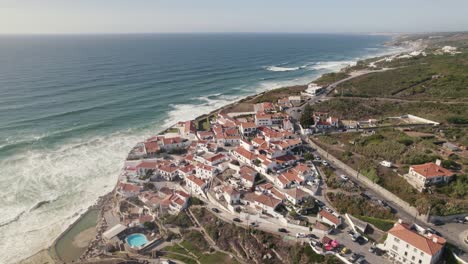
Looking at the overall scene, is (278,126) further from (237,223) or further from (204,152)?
(237,223)

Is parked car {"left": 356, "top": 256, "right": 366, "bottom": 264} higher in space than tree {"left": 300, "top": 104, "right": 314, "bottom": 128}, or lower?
lower

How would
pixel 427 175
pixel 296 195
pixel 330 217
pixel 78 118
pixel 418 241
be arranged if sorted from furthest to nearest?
pixel 78 118 < pixel 296 195 < pixel 427 175 < pixel 330 217 < pixel 418 241

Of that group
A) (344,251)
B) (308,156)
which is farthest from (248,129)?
(344,251)

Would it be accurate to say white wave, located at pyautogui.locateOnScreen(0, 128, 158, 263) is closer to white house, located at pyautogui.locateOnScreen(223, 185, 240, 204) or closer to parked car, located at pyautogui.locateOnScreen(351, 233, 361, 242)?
white house, located at pyautogui.locateOnScreen(223, 185, 240, 204)

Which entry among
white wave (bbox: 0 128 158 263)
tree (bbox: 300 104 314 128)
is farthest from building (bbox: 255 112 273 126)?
white wave (bbox: 0 128 158 263)

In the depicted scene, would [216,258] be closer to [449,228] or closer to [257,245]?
[257,245]

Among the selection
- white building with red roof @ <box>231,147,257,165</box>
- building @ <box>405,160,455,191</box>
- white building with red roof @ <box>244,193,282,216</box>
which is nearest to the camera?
white building with red roof @ <box>244,193,282,216</box>

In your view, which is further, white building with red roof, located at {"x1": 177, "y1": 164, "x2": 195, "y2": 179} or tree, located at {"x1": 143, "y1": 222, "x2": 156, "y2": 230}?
white building with red roof, located at {"x1": 177, "y1": 164, "x2": 195, "y2": 179}
